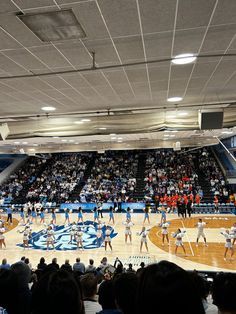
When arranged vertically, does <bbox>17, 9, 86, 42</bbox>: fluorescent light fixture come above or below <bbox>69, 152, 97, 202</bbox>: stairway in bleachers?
above

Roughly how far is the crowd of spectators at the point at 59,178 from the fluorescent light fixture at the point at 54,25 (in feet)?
84.1

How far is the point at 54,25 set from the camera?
3809 millimetres

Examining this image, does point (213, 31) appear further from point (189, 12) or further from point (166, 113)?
point (166, 113)

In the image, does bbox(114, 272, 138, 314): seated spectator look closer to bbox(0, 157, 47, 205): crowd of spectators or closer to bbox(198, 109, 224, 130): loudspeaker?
bbox(198, 109, 224, 130): loudspeaker

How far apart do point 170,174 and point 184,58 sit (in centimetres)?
2642

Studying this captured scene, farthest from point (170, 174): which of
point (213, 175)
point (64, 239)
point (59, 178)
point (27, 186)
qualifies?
point (64, 239)

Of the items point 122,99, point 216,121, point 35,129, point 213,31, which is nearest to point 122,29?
point 213,31

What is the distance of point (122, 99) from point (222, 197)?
20.6 meters

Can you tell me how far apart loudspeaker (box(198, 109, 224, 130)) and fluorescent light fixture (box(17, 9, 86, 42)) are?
15.8 ft

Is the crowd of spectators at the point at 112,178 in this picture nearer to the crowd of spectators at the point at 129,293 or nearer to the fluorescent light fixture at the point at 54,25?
the fluorescent light fixture at the point at 54,25

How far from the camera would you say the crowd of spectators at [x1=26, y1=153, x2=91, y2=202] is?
2958 cm

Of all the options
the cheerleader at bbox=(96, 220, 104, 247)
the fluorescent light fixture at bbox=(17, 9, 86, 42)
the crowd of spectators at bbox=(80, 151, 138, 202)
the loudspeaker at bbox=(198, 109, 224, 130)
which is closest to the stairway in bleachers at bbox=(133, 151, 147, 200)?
the crowd of spectators at bbox=(80, 151, 138, 202)

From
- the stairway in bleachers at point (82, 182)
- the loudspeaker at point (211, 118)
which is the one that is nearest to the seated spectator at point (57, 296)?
the loudspeaker at point (211, 118)

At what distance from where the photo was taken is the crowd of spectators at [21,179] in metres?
31.2
